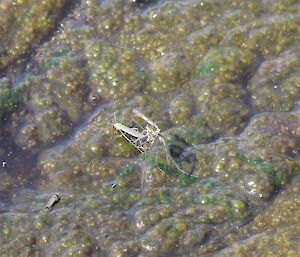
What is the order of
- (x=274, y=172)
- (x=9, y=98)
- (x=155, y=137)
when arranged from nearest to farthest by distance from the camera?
1. (x=274, y=172)
2. (x=155, y=137)
3. (x=9, y=98)

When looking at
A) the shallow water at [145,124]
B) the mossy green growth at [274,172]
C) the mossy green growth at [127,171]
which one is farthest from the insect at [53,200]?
the mossy green growth at [274,172]

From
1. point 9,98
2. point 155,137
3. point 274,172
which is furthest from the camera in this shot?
Result: point 9,98

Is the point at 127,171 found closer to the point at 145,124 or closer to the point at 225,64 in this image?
the point at 145,124

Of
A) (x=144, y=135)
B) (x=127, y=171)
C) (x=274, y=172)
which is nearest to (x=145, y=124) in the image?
(x=144, y=135)

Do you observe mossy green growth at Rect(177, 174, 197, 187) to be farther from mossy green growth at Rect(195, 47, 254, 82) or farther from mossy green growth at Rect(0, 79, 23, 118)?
mossy green growth at Rect(0, 79, 23, 118)

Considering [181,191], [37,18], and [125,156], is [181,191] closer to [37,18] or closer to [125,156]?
[125,156]

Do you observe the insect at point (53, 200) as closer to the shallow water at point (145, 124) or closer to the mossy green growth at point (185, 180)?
the shallow water at point (145, 124)

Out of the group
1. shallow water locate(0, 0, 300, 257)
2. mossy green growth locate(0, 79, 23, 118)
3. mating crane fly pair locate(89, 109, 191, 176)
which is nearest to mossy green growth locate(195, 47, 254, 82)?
shallow water locate(0, 0, 300, 257)
